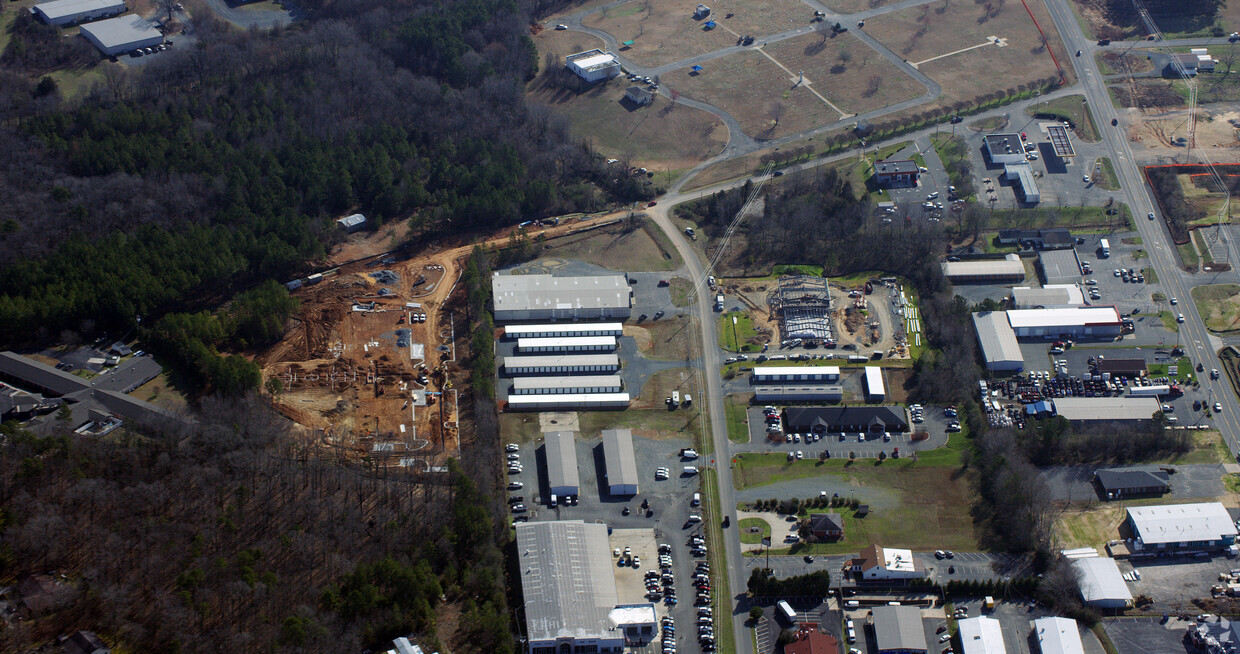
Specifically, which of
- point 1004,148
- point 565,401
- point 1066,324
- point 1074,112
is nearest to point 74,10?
point 565,401

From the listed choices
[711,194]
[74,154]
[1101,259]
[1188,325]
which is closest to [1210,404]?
[1188,325]

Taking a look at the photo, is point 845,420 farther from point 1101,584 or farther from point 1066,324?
point 1066,324

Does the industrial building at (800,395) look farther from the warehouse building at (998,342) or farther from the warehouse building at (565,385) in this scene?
the warehouse building at (998,342)

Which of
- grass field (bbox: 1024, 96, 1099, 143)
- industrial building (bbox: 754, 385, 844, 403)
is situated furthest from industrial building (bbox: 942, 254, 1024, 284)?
grass field (bbox: 1024, 96, 1099, 143)

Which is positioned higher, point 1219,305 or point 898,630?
point 1219,305

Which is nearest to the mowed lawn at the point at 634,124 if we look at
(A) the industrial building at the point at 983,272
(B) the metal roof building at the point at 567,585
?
(A) the industrial building at the point at 983,272

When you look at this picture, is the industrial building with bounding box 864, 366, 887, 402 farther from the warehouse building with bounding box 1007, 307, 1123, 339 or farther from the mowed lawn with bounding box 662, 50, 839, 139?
the mowed lawn with bounding box 662, 50, 839, 139
